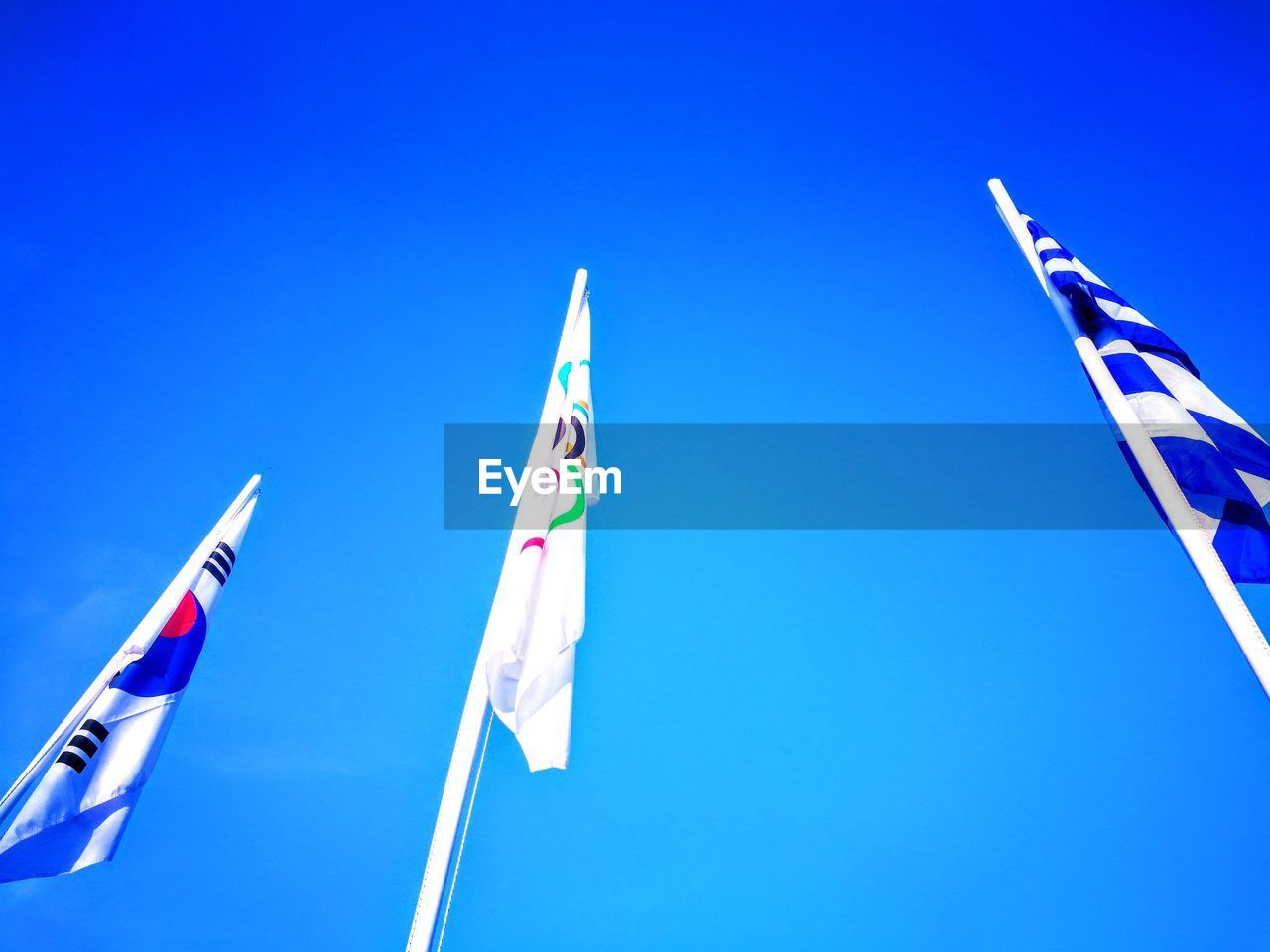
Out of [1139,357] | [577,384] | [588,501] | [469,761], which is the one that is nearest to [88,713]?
[469,761]

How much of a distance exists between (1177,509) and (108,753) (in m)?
8.66

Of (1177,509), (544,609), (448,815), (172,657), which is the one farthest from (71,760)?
(1177,509)

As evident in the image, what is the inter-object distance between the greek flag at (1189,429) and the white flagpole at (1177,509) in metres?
0.10

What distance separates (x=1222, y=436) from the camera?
277 inches

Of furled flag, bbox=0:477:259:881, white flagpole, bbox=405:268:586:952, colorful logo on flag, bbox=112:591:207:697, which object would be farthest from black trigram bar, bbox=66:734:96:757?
white flagpole, bbox=405:268:586:952

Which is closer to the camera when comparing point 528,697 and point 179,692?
point 528,697

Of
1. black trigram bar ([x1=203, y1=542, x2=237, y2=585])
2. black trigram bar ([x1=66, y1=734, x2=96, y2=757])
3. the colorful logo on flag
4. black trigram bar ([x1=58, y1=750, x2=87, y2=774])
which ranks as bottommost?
black trigram bar ([x1=58, y1=750, x2=87, y2=774])

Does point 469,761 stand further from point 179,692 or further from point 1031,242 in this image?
point 1031,242

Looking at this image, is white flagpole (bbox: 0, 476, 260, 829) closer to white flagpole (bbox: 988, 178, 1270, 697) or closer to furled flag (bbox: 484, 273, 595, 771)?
furled flag (bbox: 484, 273, 595, 771)

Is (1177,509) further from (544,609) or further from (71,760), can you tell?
(71,760)

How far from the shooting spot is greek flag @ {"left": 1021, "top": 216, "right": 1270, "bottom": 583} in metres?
6.47

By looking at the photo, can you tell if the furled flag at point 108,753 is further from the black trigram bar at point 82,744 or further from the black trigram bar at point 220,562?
the black trigram bar at point 220,562

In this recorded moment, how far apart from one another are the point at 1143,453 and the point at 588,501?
15.1 ft

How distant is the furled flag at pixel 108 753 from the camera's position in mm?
7352
